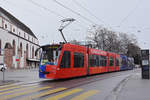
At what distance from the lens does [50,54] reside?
16797 millimetres

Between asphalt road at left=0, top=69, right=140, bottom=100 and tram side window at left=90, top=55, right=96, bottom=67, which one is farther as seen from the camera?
tram side window at left=90, top=55, right=96, bottom=67

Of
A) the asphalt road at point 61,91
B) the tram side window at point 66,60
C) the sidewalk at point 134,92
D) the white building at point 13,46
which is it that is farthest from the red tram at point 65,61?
the white building at point 13,46

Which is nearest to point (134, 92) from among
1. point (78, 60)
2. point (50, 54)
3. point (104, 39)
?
point (50, 54)

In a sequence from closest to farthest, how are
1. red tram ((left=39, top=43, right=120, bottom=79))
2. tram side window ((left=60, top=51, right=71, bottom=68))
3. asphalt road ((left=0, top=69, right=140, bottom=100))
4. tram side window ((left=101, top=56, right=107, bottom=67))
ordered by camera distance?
asphalt road ((left=0, top=69, right=140, bottom=100))
red tram ((left=39, top=43, right=120, bottom=79))
tram side window ((left=60, top=51, right=71, bottom=68))
tram side window ((left=101, top=56, right=107, bottom=67))

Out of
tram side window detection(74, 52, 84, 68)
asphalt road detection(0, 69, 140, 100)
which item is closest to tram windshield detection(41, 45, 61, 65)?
asphalt road detection(0, 69, 140, 100)

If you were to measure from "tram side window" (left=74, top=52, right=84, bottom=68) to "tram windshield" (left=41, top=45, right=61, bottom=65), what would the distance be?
2.56m

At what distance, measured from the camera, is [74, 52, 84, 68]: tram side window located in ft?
61.1

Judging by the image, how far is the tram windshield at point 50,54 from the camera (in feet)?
53.6

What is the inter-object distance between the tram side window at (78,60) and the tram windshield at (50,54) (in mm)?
2555

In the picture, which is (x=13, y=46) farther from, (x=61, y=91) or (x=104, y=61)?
(x=61, y=91)

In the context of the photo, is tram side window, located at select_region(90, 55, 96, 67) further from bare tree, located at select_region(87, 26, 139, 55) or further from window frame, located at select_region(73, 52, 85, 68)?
bare tree, located at select_region(87, 26, 139, 55)

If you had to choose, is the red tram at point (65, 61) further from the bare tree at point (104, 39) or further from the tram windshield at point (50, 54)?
the bare tree at point (104, 39)

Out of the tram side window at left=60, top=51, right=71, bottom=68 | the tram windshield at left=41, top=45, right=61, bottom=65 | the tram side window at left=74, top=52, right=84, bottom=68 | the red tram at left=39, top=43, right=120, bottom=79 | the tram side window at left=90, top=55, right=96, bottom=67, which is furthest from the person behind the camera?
the tram side window at left=90, top=55, right=96, bottom=67

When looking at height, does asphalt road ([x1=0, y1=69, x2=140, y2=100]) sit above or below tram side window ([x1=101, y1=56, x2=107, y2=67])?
below
